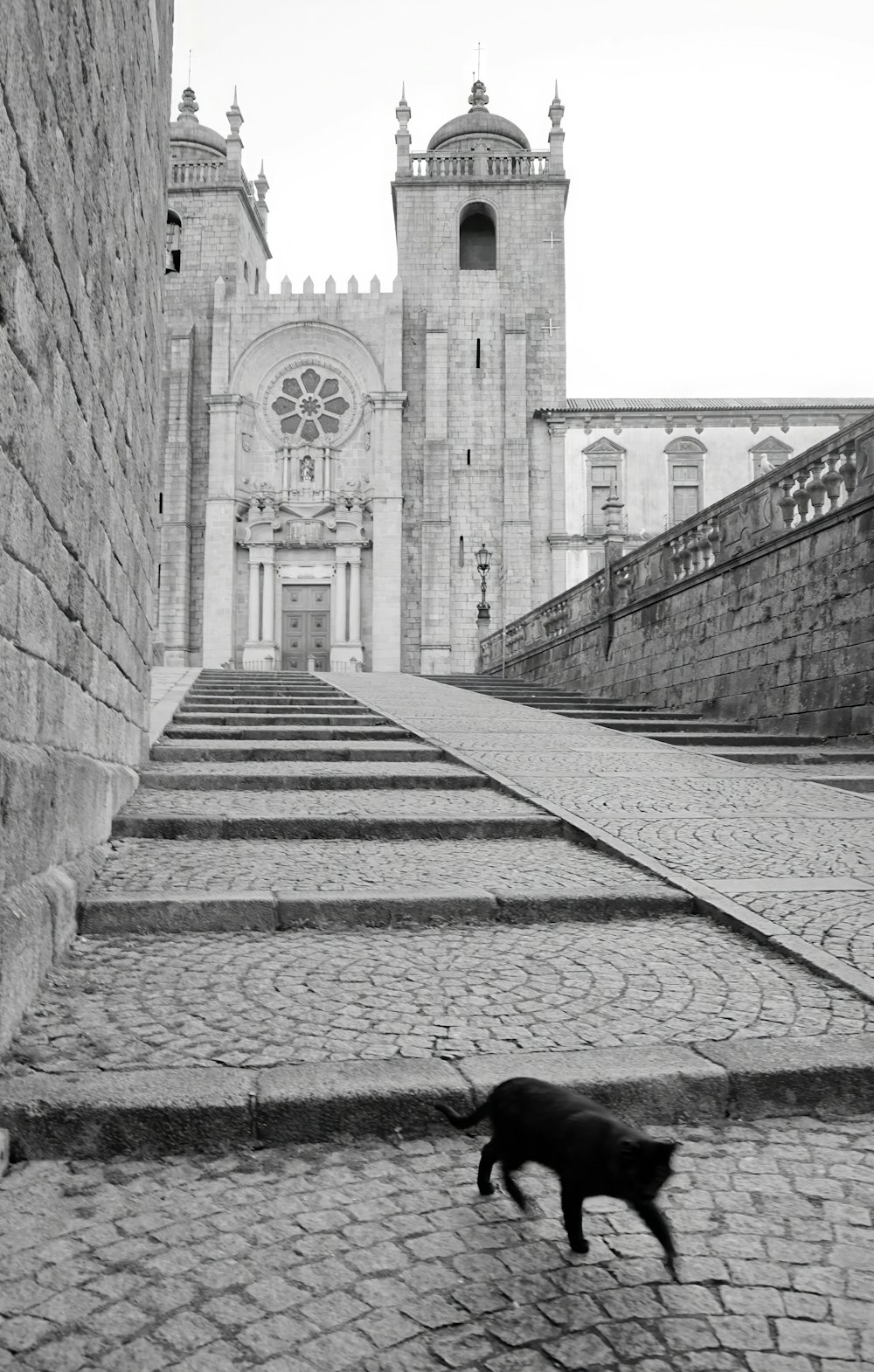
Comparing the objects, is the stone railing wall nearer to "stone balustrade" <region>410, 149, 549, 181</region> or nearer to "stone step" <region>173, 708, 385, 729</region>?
"stone step" <region>173, 708, 385, 729</region>

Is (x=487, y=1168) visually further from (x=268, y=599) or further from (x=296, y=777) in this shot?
(x=268, y=599)

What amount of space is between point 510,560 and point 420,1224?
3268 centimetres

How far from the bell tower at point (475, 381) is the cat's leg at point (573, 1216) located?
105 feet

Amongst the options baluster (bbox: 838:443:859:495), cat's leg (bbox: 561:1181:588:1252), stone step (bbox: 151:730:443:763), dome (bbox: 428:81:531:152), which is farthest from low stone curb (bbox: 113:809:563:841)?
dome (bbox: 428:81:531:152)

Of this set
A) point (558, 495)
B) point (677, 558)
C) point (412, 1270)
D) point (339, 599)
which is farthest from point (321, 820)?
point (558, 495)

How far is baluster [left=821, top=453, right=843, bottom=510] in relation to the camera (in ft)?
35.3

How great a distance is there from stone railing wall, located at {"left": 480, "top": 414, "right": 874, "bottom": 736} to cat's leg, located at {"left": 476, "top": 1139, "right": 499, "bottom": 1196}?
8.87 metres

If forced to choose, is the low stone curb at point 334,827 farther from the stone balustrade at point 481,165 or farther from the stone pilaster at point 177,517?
the stone balustrade at point 481,165

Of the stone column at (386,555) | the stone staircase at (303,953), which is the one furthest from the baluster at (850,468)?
the stone column at (386,555)

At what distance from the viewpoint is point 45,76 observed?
9.78 feet

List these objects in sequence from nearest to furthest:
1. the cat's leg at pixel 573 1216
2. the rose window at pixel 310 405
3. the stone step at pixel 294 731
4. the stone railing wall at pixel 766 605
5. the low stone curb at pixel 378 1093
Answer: the cat's leg at pixel 573 1216 → the low stone curb at pixel 378 1093 → the stone step at pixel 294 731 → the stone railing wall at pixel 766 605 → the rose window at pixel 310 405

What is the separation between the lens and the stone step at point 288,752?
332 inches

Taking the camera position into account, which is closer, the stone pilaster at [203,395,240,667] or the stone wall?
the stone wall

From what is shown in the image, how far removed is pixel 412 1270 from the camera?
1.96 meters
